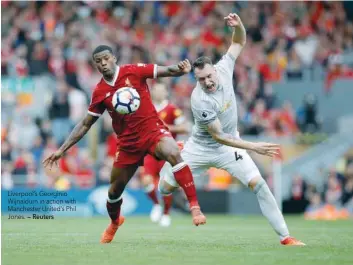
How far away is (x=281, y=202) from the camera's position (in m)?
23.6

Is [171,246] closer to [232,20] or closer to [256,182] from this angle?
[256,182]

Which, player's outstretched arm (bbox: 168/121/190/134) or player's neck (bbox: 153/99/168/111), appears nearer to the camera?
player's outstretched arm (bbox: 168/121/190/134)

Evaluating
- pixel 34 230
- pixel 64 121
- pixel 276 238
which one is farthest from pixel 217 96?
pixel 64 121

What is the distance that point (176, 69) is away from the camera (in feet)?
39.7

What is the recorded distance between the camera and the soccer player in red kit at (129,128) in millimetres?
12297

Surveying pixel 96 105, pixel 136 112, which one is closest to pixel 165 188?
pixel 136 112

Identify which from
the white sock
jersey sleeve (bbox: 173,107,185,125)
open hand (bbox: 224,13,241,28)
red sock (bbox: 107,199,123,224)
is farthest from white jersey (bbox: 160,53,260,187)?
jersey sleeve (bbox: 173,107,185,125)

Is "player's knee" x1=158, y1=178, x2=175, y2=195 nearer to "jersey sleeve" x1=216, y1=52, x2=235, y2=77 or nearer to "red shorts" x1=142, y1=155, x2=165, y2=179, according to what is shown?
"jersey sleeve" x1=216, y1=52, x2=235, y2=77

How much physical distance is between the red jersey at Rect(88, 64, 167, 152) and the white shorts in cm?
75

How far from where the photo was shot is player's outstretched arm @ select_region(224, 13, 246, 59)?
12781mm

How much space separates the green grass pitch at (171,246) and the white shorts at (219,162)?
34.2 inches

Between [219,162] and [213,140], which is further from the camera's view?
[213,140]

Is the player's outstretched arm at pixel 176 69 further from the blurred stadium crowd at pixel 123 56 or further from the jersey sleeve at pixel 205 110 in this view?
the blurred stadium crowd at pixel 123 56

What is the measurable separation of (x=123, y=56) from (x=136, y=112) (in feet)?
50.6
